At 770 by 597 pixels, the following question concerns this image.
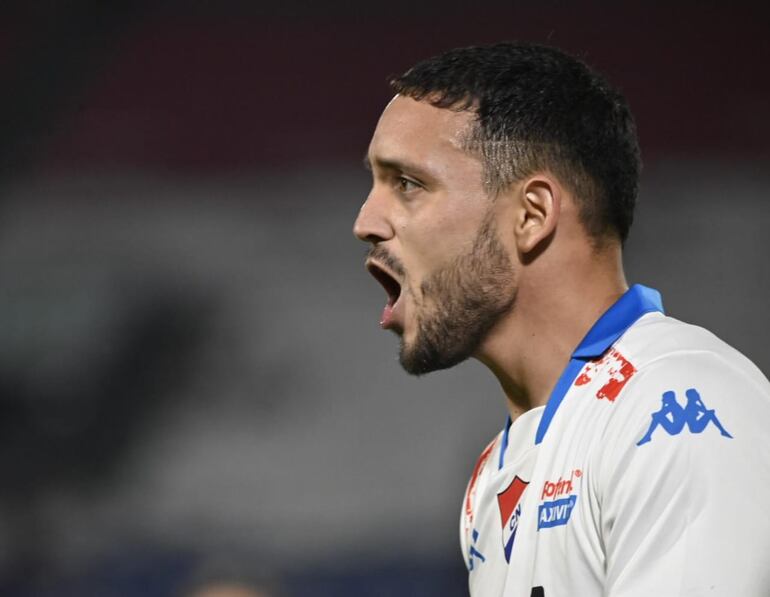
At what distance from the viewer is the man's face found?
1.31 meters

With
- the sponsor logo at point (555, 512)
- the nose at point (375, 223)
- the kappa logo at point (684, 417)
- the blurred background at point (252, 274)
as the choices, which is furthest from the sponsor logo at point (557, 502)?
the blurred background at point (252, 274)

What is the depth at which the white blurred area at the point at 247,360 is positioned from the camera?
3.22 metres

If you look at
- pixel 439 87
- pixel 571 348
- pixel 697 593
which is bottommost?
pixel 697 593

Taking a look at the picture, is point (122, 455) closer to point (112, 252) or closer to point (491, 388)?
point (112, 252)

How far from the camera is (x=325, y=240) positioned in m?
3.46

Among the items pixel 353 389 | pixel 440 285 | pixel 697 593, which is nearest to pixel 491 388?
pixel 353 389

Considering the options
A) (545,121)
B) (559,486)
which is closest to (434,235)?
(545,121)

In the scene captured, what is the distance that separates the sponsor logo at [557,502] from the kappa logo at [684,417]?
0.11 metres

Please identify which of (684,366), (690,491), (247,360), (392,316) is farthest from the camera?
(247,360)

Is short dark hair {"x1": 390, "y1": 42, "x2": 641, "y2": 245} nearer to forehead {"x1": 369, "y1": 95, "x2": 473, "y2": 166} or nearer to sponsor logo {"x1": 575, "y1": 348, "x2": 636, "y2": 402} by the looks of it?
forehead {"x1": 369, "y1": 95, "x2": 473, "y2": 166}

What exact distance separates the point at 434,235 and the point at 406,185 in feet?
0.23

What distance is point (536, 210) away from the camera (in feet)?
4.28

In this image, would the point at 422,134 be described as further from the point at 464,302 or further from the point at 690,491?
the point at 690,491

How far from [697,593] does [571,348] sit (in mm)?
383
